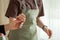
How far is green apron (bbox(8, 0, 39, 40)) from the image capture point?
111 cm

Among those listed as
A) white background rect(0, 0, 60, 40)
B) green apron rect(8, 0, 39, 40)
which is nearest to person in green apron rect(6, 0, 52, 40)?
green apron rect(8, 0, 39, 40)

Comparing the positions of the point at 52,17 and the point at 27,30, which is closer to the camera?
the point at 27,30

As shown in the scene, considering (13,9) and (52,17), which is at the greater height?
(13,9)

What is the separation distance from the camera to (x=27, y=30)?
3.69 feet

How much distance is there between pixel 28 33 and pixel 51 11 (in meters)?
0.54

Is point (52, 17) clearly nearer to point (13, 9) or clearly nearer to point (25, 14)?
point (25, 14)

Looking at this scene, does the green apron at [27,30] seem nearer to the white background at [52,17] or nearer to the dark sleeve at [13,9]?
the dark sleeve at [13,9]

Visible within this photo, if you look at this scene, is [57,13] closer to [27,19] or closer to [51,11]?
[51,11]

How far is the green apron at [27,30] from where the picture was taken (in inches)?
43.6

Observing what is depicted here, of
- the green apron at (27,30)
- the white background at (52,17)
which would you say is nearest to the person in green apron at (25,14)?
the green apron at (27,30)

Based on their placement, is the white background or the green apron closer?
the green apron

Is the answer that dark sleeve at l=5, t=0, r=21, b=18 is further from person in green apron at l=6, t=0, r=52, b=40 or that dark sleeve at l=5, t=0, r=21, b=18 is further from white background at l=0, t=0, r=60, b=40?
white background at l=0, t=0, r=60, b=40

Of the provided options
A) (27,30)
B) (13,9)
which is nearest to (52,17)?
(27,30)

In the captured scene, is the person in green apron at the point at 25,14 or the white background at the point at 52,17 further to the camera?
the white background at the point at 52,17
